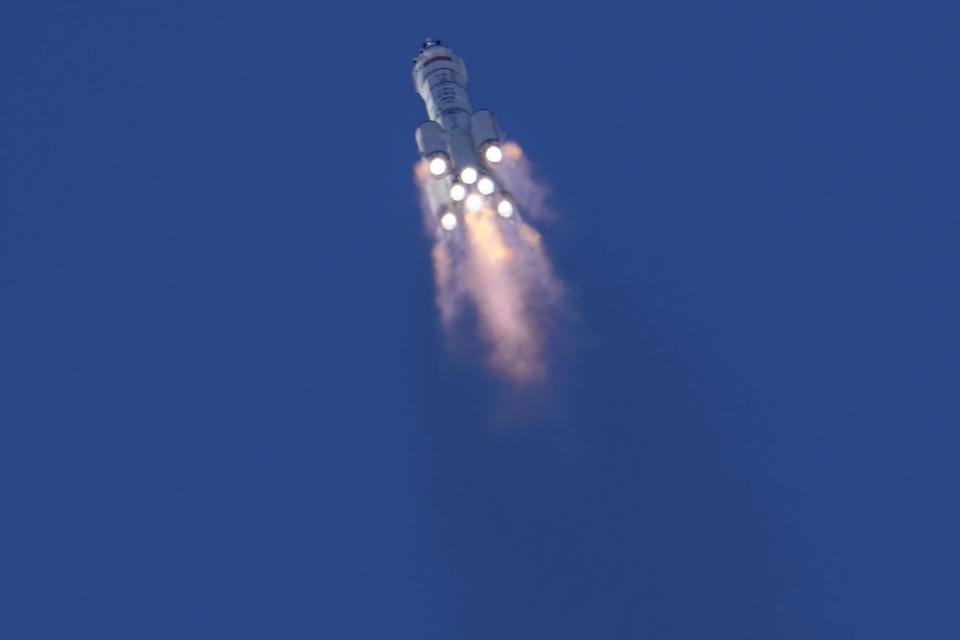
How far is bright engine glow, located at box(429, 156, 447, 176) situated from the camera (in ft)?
107

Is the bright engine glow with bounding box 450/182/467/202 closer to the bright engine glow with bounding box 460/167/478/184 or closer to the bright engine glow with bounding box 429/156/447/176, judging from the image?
the bright engine glow with bounding box 460/167/478/184

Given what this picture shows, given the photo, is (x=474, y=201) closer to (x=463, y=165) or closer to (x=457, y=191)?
(x=457, y=191)

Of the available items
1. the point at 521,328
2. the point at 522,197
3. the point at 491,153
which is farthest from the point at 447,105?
the point at 521,328

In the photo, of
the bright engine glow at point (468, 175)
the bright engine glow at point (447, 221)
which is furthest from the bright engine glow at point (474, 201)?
the bright engine glow at point (447, 221)

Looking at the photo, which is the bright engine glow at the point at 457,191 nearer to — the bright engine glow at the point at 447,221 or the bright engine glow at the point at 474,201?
the bright engine glow at the point at 474,201

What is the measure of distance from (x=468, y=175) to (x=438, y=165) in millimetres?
1029

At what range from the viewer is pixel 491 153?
32625 mm

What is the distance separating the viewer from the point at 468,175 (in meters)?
32.4

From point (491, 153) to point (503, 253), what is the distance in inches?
355

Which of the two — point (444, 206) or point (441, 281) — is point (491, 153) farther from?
point (441, 281)

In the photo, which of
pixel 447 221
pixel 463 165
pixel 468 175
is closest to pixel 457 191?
pixel 468 175

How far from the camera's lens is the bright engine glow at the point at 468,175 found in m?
32.4

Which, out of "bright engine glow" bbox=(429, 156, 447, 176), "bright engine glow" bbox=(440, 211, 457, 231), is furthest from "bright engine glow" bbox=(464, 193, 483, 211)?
"bright engine glow" bbox=(429, 156, 447, 176)

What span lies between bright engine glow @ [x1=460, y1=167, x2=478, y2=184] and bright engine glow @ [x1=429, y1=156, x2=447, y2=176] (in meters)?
0.67
